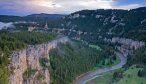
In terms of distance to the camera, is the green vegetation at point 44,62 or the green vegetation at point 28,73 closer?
the green vegetation at point 28,73

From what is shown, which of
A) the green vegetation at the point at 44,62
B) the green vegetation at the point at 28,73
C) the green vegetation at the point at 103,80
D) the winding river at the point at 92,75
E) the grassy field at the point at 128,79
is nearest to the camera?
the green vegetation at the point at 28,73

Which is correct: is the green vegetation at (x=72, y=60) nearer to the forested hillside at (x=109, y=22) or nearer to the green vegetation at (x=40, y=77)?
the green vegetation at (x=40, y=77)

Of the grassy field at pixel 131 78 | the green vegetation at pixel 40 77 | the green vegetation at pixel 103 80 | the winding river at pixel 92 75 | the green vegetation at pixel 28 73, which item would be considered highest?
the green vegetation at pixel 28 73

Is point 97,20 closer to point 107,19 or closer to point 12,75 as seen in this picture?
point 107,19

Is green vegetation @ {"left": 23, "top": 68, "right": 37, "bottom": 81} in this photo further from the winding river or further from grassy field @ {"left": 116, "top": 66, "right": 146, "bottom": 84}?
the winding river

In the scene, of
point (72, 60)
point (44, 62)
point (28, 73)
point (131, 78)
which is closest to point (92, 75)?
point (72, 60)

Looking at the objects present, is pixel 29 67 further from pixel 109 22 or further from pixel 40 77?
pixel 109 22

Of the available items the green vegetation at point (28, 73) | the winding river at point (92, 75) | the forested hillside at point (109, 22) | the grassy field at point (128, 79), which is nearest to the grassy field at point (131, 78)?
the grassy field at point (128, 79)
